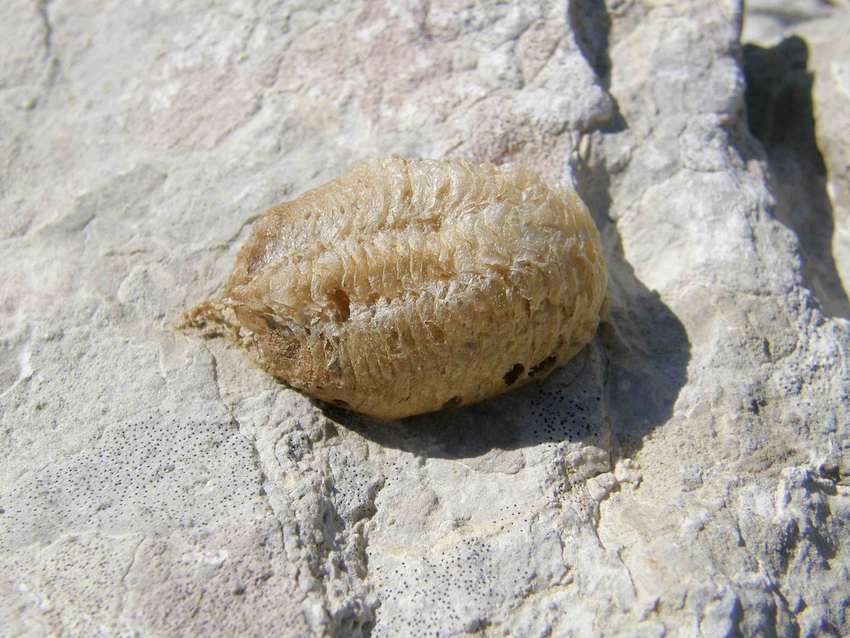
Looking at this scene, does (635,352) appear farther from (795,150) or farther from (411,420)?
(795,150)

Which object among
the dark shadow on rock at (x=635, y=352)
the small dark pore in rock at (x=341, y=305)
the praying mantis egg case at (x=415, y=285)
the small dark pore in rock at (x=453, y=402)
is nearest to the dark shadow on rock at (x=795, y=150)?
the dark shadow on rock at (x=635, y=352)

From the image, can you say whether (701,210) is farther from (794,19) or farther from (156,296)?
(794,19)

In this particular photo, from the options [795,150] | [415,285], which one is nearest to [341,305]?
[415,285]

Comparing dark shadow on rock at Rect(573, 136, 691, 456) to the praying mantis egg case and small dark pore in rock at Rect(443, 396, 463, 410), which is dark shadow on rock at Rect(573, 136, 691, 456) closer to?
the praying mantis egg case

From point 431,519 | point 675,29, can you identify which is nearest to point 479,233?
point 431,519

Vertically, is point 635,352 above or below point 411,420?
below
